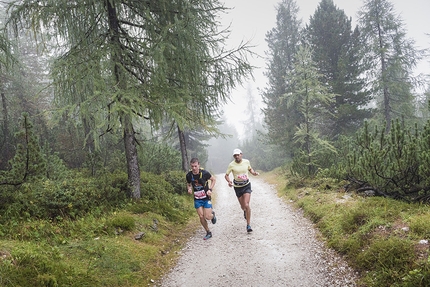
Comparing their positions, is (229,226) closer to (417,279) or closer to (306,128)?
(417,279)

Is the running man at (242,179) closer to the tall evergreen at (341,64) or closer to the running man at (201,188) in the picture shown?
the running man at (201,188)

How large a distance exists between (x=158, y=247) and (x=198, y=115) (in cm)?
429

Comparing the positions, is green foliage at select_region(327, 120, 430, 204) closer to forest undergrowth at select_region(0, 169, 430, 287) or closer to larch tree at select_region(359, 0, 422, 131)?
forest undergrowth at select_region(0, 169, 430, 287)

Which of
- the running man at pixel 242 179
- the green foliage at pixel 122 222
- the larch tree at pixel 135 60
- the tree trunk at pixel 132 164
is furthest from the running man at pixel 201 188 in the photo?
the tree trunk at pixel 132 164

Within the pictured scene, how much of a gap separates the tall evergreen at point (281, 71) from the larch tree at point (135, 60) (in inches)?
550

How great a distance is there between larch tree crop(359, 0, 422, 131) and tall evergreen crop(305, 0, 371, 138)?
98cm

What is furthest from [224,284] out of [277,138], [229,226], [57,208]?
[277,138]

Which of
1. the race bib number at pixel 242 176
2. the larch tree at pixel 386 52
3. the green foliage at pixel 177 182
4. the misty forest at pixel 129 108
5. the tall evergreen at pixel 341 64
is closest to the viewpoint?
the misty forest at pixel 129 108

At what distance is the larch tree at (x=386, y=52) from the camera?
18766 mm

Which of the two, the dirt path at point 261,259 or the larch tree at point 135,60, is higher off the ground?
the larch tree at point 135,60

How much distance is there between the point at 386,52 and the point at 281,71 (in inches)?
312

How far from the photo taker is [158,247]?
588 centimetres

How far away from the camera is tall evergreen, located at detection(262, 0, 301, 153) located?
21.3 metres

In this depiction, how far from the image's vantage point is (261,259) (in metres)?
5.27
